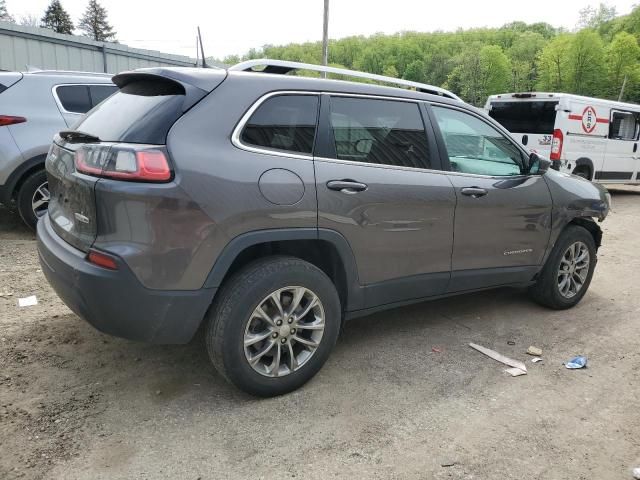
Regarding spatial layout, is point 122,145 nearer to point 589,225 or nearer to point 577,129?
point 589,225

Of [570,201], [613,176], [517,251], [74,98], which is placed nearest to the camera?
[517,251]

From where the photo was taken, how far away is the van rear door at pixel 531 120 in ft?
36.4

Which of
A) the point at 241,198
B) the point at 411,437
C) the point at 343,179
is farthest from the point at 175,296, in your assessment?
the point at 411,437

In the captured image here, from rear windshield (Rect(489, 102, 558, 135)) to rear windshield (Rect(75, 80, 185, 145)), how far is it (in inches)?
401

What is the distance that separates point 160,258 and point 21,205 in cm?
410

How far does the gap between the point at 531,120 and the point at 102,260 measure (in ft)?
36.0

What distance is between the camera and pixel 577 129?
11305mm

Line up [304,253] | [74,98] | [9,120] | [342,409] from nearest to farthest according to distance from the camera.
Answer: [342,409] → [304,253] → [9,120] → [74,98]

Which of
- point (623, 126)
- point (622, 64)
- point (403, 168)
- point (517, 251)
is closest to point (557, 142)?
point (623, 126)

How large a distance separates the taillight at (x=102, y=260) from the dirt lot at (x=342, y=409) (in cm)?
85

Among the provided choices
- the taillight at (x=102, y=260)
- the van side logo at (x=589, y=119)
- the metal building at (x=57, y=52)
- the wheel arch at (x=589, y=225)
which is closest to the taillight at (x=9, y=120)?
the taillight at (x=102, y=260)

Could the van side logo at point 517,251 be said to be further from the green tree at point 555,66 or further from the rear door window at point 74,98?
the green tree at point 555,66

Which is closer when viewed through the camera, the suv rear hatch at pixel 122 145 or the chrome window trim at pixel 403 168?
the suv rear hatch at pixel 122 145

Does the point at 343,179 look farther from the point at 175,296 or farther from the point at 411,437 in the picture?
the point at 411,437
